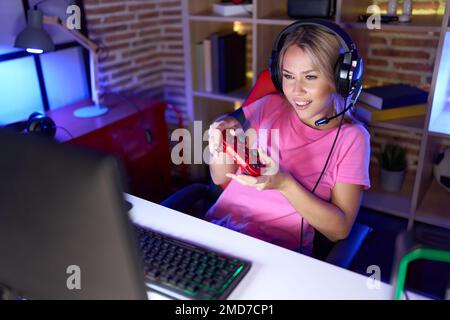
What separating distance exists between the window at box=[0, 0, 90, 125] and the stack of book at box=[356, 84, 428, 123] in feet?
5.06

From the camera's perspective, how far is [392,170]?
2.15 meters

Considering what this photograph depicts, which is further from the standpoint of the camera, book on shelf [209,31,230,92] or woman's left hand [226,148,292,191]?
book on shelf [209,31,230,92]

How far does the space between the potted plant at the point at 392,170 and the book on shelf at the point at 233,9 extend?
1021 mm

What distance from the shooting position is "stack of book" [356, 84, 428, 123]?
75.6 inches

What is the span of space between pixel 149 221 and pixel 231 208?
0.34m

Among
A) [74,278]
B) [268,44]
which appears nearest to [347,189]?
[74,278]

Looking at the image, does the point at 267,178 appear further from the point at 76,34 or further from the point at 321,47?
the point at 76,34

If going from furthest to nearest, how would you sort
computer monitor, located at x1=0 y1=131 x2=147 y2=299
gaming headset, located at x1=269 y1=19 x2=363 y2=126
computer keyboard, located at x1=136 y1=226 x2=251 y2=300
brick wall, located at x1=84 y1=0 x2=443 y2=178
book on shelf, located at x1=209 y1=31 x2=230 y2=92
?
book on shelf, located at x1=209 y1=31 x2=230 y2=92, brick wall, located at x1=84 y1=0 x2=443 y2=178, gaming headset, located at x1=269 y1=19 x2=363 y2=126, computer keyboard, located at x1=136 y1=226 x2=251 y2=300, computer monitor, located at x1=0 y1=131 x2=147 y2=299

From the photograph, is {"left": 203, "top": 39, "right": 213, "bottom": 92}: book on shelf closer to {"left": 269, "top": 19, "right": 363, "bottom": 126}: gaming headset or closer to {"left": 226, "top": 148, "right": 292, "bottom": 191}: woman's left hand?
{"left": 269, "top": 19, "right": 363, "bottom": 126}: gaming headset

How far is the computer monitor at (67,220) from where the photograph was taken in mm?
567

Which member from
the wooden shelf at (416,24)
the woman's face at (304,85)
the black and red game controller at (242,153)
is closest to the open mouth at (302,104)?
the woman's face at (304,85)

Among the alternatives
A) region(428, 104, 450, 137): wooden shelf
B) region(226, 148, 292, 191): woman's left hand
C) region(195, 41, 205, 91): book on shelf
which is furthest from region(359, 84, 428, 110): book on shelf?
region(226, 148, 292, 191): woman's left hand
